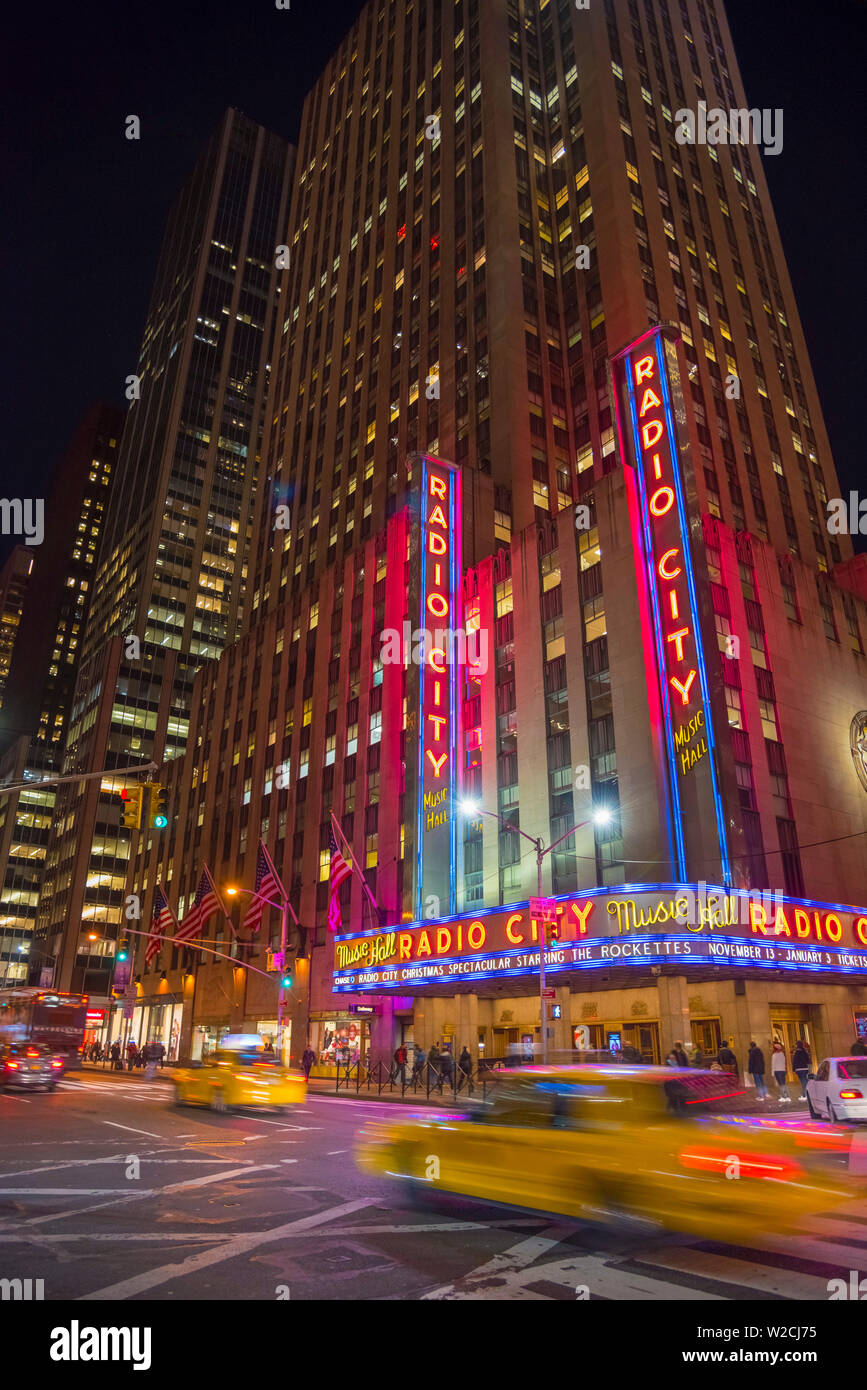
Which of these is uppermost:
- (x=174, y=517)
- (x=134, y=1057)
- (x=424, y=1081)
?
(x=174, y=517)

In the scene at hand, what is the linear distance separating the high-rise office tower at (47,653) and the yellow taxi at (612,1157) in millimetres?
139904

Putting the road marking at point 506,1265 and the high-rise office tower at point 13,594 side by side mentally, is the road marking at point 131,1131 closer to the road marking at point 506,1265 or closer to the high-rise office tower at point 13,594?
the road marking at point 506,1265

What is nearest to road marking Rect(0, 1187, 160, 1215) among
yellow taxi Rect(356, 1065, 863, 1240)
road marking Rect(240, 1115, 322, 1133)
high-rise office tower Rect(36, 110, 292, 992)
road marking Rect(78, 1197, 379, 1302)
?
road marking Rect(78, 1197, 379, 1302)

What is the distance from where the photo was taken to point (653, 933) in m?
29.3

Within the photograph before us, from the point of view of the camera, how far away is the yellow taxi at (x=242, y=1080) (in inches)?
919

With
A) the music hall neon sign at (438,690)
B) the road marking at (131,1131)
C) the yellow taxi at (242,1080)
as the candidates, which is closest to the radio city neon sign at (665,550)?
the music hall neon sign at (438,690)

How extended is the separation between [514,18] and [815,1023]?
81.6 metres

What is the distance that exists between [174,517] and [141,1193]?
124124mm

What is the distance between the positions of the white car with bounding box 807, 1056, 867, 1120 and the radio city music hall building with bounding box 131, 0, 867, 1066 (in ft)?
26.5

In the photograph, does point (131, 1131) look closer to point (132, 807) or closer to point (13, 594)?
point (132, 807)

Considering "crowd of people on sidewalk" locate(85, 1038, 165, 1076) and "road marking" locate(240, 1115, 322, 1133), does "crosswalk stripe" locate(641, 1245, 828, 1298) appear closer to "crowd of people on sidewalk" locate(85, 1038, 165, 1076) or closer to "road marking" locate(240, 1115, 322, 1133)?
"road marking" locate(240, 1115, 322, 1133)

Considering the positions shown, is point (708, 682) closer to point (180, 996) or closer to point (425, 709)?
point (425, 709)

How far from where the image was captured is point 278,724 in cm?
6538

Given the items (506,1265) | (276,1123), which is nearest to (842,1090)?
(276,1123)
